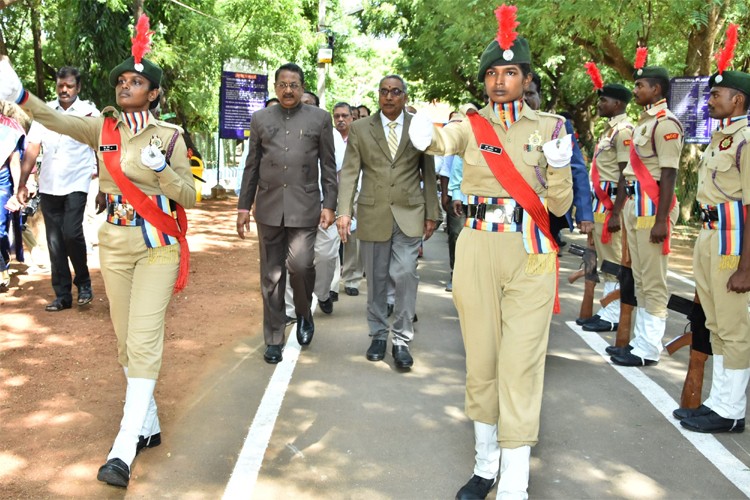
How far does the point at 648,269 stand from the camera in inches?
254

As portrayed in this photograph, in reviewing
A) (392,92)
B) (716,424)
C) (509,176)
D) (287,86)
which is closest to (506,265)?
(509,176)

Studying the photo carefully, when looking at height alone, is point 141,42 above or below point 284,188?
above

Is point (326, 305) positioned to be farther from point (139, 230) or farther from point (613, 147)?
point (139, 230)

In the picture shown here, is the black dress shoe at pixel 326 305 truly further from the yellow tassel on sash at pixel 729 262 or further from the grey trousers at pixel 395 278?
the yellow tassel on sash at pixel 729 262

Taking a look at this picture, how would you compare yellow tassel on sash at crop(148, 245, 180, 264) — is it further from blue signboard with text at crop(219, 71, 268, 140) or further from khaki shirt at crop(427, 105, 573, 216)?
blue signboard with text at crop(219, 71, 268, 140)

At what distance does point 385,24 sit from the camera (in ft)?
99.4

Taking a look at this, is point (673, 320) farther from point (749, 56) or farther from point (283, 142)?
point (749, 56)

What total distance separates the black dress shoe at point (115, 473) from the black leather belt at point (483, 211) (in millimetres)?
2202

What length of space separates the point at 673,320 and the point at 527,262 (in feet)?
15.9

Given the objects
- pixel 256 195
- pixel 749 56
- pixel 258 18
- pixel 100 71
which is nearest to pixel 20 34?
pixel 100 71

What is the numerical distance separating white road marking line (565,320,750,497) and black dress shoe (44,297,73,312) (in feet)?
16.9

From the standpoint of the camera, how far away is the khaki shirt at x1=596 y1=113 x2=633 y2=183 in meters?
7.18

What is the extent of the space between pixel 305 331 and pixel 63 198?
9.65 feet

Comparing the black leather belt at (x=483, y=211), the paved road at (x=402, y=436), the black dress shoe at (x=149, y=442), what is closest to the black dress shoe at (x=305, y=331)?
the paved road at (x=402, y=436)
